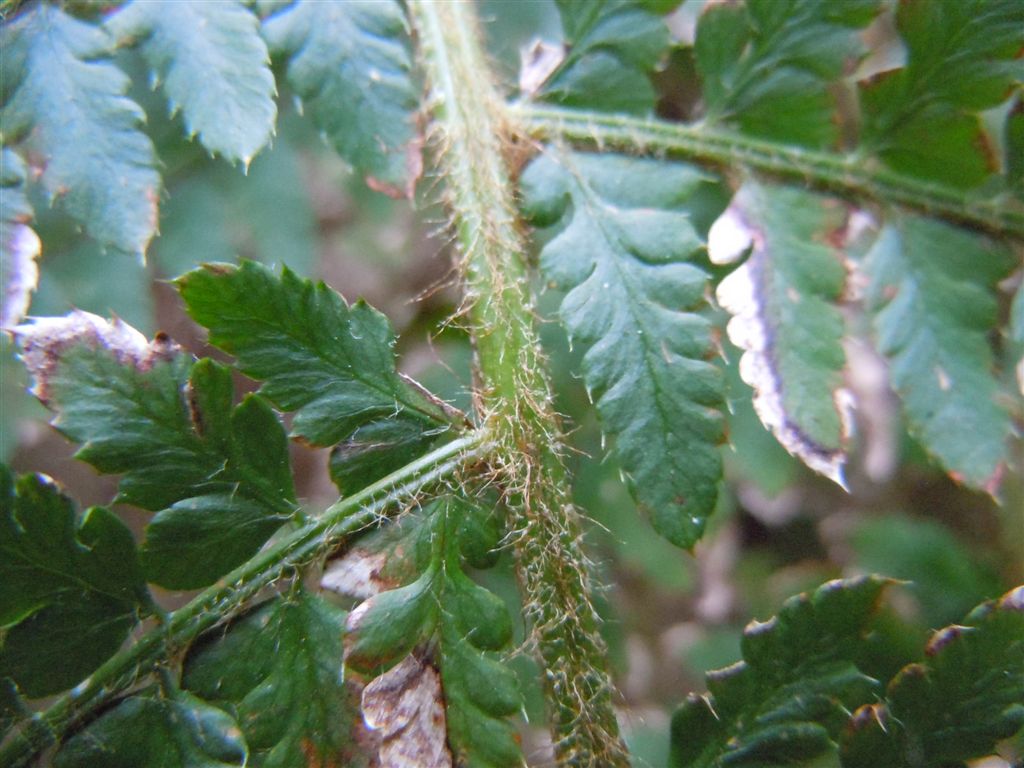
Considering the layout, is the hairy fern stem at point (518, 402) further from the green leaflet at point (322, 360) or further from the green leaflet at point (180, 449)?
the green leaflet at point (180, 449)

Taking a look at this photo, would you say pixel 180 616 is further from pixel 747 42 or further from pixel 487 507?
pixel 747 42

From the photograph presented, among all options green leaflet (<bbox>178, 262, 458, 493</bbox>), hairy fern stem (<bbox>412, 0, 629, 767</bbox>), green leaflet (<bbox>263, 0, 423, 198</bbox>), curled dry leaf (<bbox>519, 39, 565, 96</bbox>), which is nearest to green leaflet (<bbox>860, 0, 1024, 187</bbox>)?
curled dry leaf (<bbox>519, 39, 565, 96</bbox>)

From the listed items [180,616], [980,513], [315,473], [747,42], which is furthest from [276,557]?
[980,513]

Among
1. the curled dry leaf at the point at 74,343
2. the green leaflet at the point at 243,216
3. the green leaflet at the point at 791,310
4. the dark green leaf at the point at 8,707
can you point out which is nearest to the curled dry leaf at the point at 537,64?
the green leaflet at the point at 791,310

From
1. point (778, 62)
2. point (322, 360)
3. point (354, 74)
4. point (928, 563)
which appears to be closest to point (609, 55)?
point (778, 62)

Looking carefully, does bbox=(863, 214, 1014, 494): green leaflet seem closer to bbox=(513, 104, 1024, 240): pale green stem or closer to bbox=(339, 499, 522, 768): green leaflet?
bbox=(513, 104, 1024, 240): pale green stem

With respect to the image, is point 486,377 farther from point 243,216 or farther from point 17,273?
point 243,216
